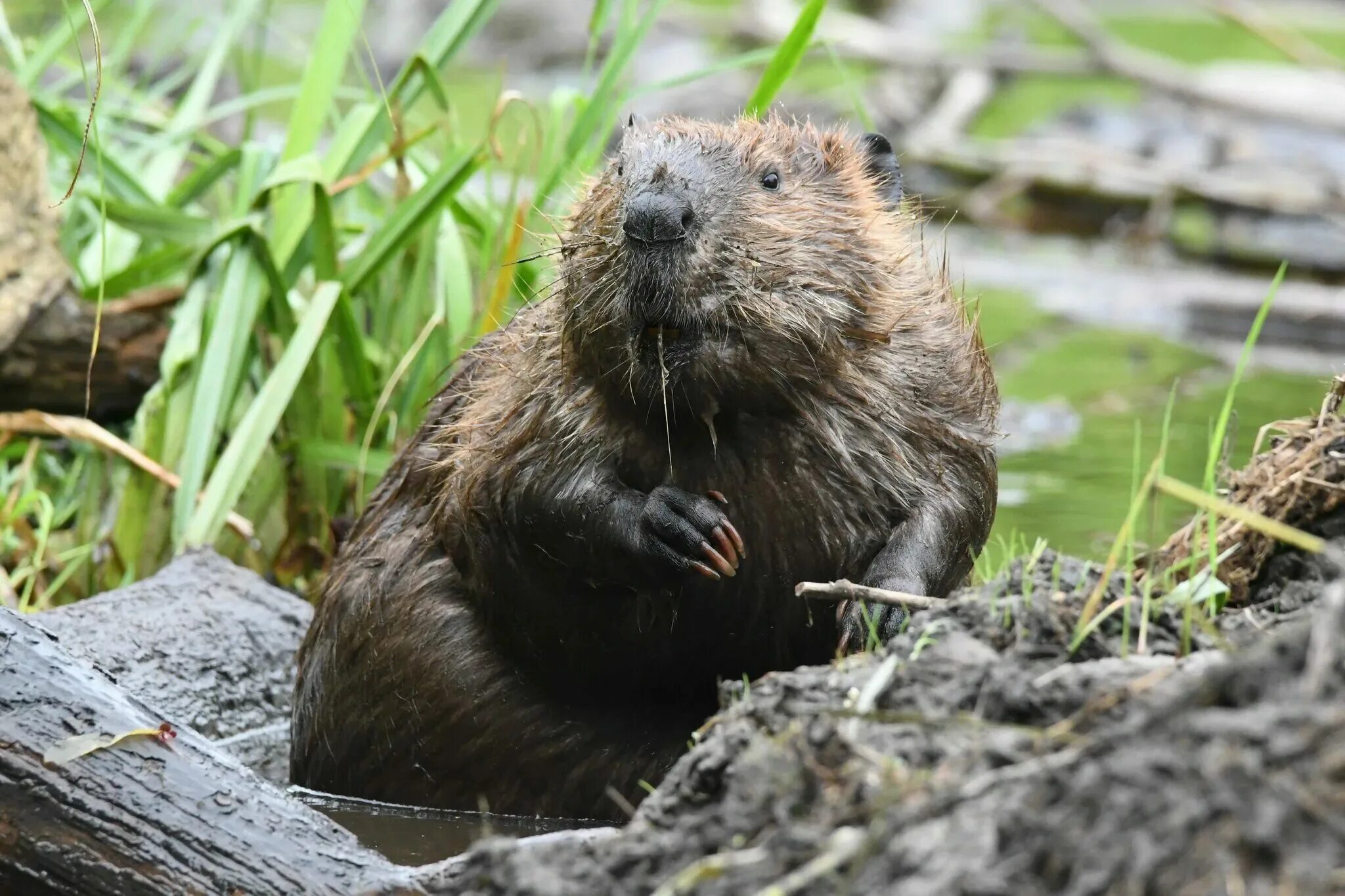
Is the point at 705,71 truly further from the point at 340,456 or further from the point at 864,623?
the point at 864,623

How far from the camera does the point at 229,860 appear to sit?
91.9 inches

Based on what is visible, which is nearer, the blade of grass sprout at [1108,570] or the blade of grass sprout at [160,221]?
the blade of grass sprout at [1108,570]

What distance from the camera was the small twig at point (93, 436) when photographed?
14.7 feet

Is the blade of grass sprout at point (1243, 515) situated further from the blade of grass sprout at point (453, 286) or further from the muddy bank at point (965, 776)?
the blade of grass sprout at point (453, 286)

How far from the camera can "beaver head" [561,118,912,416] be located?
8.91ft

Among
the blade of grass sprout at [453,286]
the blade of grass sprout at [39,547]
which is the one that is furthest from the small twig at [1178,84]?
the blade of grass sprout at [39,547]

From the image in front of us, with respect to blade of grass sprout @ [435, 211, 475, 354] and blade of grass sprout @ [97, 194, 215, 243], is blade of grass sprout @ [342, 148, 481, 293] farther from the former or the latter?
blade of grass sprout @ [97, 194, 215, 243]

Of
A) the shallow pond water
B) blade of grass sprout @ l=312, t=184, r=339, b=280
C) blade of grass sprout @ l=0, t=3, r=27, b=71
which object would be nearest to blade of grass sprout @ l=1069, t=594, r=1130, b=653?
the shallow pond water

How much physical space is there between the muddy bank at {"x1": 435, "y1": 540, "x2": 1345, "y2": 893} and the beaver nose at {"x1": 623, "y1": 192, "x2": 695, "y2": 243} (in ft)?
2.64

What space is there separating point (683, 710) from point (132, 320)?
2594 mm

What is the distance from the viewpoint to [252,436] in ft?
14.3

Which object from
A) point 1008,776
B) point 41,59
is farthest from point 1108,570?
point 41,59

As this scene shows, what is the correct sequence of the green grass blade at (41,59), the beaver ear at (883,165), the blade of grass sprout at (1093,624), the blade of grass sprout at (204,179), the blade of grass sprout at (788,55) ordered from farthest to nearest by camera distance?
the green grass blade at (41,59) → the blade of grass sprout at (204,179) → the blade of grass sprout at (788,55) → the beaver ear at (883,165) → the blade of grass sprout at (1093,624)

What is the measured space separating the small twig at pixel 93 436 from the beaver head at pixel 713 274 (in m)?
1.90
